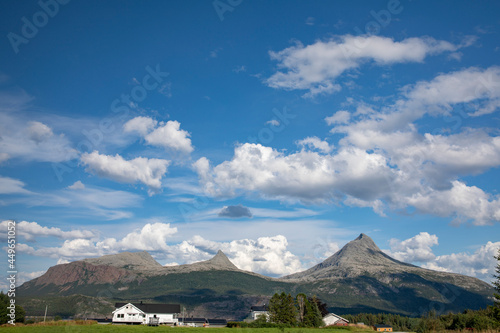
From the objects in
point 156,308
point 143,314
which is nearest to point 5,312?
point 143,314

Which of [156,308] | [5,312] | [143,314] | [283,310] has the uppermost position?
[5,312]

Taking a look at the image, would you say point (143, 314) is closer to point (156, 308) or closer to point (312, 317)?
point (156, 308)

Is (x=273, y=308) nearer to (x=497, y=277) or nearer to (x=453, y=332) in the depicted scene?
(x=497, y=277)

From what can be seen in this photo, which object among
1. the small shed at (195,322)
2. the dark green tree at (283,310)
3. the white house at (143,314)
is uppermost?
the dark green tree at (283,310)

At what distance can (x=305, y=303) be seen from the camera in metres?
105

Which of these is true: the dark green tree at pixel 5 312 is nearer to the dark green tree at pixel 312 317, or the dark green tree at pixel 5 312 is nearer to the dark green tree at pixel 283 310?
the dark green tree at pixel 283 310

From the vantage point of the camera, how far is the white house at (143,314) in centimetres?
13175

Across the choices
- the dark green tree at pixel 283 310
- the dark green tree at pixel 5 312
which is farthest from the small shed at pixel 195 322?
the dark green tree at pixel 5 312

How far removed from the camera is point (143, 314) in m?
135

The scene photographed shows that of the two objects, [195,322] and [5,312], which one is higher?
[5,312]

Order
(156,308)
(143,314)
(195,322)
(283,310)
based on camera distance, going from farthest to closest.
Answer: (195,322) → (156,308) → (143,314) → (283,310)

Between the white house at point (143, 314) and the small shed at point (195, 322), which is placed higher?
the white house at point (143, 314)

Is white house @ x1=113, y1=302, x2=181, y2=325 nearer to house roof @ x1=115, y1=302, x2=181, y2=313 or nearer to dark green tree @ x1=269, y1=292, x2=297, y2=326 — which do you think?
house roof @ x1=115, y1=302, x2=181, y2=313

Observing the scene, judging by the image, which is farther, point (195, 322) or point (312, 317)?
point (195, 322)
